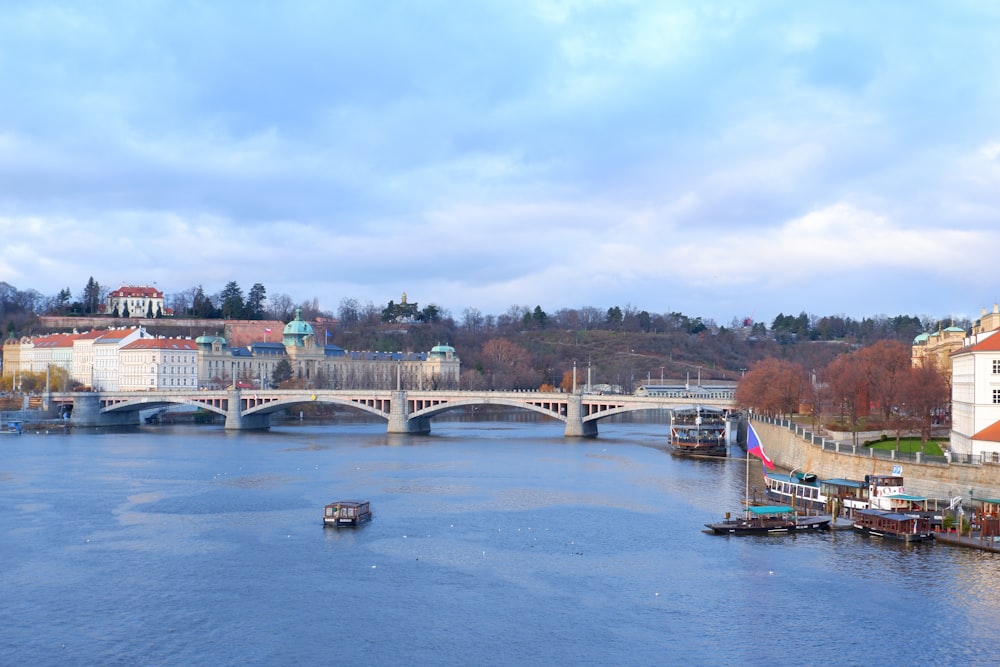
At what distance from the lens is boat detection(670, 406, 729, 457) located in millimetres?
72562

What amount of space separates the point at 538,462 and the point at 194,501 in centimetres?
2314

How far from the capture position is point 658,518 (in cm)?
4497

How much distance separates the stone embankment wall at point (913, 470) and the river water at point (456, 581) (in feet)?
12.9

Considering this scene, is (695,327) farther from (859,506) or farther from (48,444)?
(859,506)

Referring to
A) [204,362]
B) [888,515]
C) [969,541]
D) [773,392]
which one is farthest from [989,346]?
[204,362]

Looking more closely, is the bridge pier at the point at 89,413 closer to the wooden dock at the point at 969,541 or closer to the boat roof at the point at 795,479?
the boat roof at the point at 795,479

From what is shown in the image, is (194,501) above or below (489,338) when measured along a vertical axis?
below

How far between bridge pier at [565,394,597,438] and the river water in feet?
99.3

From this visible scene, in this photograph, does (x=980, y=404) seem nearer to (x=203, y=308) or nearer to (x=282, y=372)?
(x=282, y=372)

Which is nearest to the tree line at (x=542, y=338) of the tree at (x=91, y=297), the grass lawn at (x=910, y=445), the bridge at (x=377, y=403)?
the tree at (x=91, y=297)

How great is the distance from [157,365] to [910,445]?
297ft

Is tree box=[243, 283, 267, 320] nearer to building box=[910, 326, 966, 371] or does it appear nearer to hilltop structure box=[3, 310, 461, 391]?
hilltop structure box=[3, 310, 461, 391]

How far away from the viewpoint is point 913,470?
4475 centimetres

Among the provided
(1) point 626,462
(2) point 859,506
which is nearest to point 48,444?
(1) point 626,462
